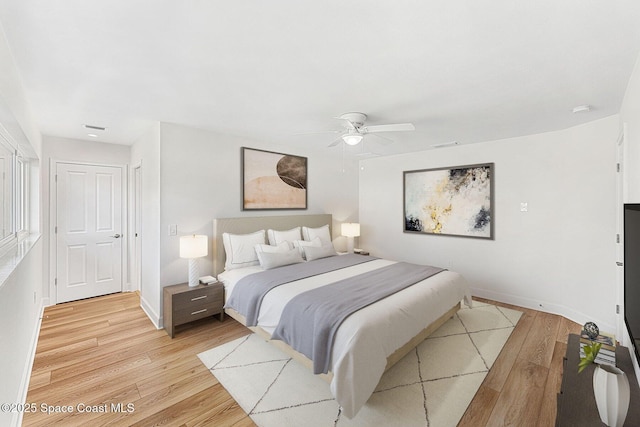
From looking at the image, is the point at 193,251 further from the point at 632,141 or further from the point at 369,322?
the point at 632,141

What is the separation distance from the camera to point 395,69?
6.53 ft

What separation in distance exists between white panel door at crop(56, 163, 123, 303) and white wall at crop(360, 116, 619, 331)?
503 cm

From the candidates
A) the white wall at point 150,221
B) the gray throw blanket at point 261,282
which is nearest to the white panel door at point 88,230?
the white wall at point 150,221

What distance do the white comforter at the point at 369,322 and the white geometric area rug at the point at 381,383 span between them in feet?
0.92

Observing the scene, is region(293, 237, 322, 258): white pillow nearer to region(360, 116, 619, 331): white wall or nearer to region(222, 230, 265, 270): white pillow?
region(222, 230, 265, 270): white pillow

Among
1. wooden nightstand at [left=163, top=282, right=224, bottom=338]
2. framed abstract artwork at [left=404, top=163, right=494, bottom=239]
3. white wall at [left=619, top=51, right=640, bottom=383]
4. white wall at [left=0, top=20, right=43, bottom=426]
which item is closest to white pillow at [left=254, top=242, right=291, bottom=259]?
wooden nightstand at [left=163, top=282, right=224, bottom=338]

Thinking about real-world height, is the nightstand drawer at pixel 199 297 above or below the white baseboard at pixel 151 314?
above

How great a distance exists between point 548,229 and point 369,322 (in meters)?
3.12

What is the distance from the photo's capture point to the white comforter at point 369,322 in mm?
1863

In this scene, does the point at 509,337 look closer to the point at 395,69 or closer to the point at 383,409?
the point at 383,409

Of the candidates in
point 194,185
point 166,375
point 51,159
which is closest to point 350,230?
point 194,185

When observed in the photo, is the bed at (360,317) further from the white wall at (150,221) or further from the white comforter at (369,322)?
the white wall at (150,221)

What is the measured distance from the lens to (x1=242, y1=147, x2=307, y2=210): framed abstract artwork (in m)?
4.10

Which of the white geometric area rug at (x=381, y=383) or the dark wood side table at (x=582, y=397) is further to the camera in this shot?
the white geometric area rug at (x=381, y=383)
